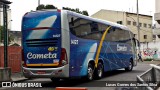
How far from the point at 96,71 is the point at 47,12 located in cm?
459

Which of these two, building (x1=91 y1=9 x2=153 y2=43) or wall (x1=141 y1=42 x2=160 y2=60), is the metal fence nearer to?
wall (x1=141 y1=42 x2=160 y2=60)

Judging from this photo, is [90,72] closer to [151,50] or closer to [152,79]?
[152,79]

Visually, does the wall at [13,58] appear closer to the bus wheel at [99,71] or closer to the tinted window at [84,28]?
the bus wheel at [99,71]

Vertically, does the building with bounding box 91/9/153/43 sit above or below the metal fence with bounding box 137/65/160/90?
above

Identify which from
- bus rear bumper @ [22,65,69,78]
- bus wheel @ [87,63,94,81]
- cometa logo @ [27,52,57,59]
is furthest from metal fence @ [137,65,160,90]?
bus wheel @ [87,63,94,81]

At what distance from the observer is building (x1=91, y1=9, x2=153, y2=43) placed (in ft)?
240

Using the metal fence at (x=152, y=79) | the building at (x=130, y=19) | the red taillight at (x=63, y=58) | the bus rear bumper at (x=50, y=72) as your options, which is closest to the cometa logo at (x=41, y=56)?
the red taillight at (x=63, y=58)

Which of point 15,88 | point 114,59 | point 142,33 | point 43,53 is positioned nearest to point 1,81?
point 15,88

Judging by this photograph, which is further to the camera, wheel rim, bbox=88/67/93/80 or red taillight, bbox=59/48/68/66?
wheel rim, bbox=88/67/93/80

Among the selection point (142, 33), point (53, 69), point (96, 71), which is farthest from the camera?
point (142, 33)

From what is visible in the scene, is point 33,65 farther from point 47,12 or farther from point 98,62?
point 98,62

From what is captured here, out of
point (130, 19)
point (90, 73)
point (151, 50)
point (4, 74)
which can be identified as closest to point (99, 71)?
point (90, 73)

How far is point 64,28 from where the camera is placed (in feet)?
45.6

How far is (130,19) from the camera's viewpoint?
75375 millimetres
